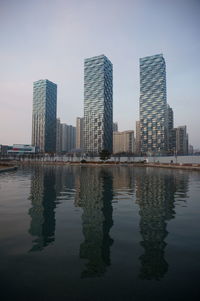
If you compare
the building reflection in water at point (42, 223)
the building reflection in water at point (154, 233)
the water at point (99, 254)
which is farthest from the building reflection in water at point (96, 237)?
the building reflection in water at point (42, 223)

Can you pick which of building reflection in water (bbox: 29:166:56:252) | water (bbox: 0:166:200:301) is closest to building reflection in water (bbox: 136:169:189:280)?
water (bbox: 0:166:200:301)

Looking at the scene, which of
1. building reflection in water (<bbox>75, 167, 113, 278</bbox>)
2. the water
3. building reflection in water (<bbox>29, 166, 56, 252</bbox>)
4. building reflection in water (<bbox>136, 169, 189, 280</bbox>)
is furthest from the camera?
building reflection in water (<bbox>29, 166, 56, 252</bbox>)

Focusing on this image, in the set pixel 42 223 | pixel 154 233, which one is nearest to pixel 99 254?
pixel 154 233

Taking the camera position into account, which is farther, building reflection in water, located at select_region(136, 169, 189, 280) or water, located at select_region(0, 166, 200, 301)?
building reflection in water, located at select_region(136, 169, 189, 280)

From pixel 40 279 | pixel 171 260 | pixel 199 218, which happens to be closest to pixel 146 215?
pixel 199 218

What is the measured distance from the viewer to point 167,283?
702 centimetres

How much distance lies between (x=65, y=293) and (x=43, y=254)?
123 inches

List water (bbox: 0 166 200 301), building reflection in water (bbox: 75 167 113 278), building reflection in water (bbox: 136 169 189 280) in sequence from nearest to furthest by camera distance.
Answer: water (bbox: 0 166 200 301)
building reflection in water (bbox: 136 169 189 280)
building reflection in water (bbox: 75 167 113 278)

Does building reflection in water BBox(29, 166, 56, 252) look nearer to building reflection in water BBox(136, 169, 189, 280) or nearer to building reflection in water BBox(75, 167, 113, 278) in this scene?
building reflection in water BBox(75, 167, 113, 278)

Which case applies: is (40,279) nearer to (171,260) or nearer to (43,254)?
(43,254)

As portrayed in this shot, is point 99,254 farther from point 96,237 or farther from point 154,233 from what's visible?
point 154,233

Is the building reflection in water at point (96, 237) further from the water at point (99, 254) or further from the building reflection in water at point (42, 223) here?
the building reflection in water at point (42, 223)

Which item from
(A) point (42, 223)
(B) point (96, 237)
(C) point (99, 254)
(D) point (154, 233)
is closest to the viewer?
Result: (C) point (99, 254)

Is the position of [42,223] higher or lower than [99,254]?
lower
